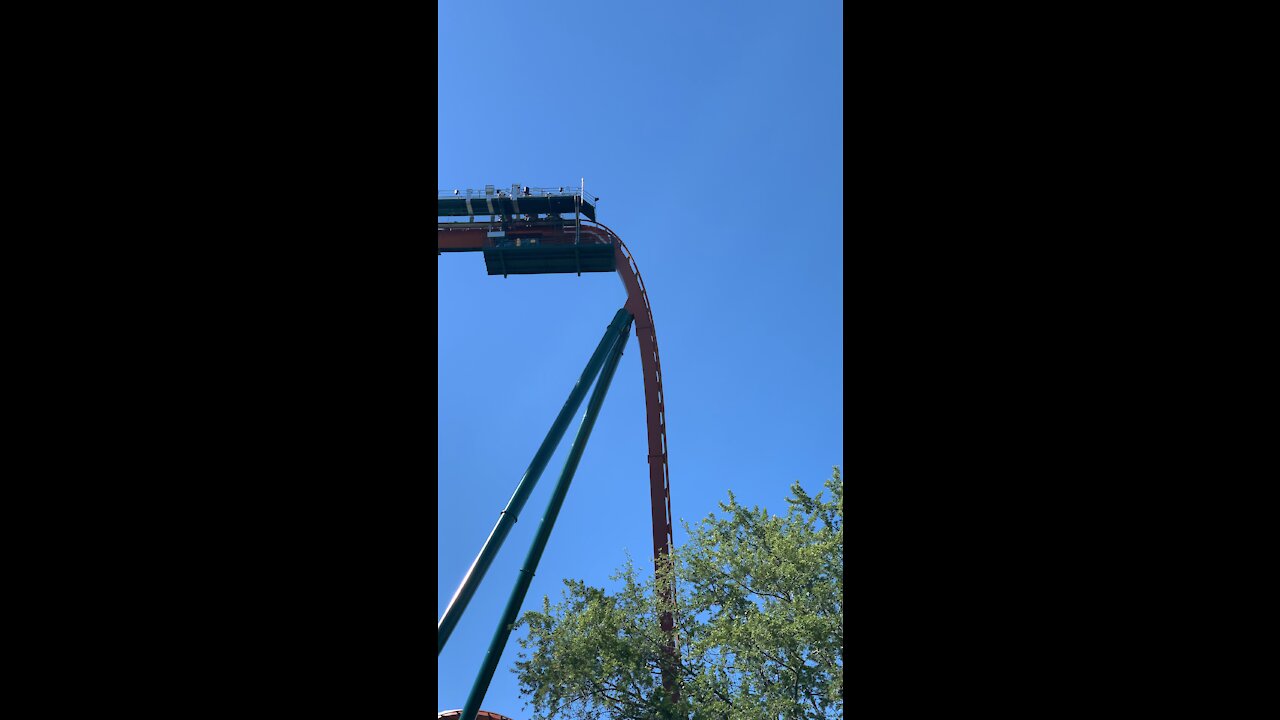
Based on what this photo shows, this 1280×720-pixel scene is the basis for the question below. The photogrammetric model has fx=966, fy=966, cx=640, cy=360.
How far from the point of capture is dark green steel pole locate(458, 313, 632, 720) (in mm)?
14922

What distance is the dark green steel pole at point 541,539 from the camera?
49.0ft

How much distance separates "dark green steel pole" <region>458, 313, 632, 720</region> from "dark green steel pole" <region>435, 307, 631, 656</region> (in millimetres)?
279

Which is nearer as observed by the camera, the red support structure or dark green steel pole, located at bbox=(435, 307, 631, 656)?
dark green steel pole, located at bbox=(435, 307, 631, 656)

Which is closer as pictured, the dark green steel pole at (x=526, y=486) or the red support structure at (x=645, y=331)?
the dark green steel pole at (x=526, y=486)

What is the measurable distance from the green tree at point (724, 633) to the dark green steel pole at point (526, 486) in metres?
2.40

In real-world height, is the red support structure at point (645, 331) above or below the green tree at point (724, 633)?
above

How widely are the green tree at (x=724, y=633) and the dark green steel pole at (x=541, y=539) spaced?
1.44 meters
